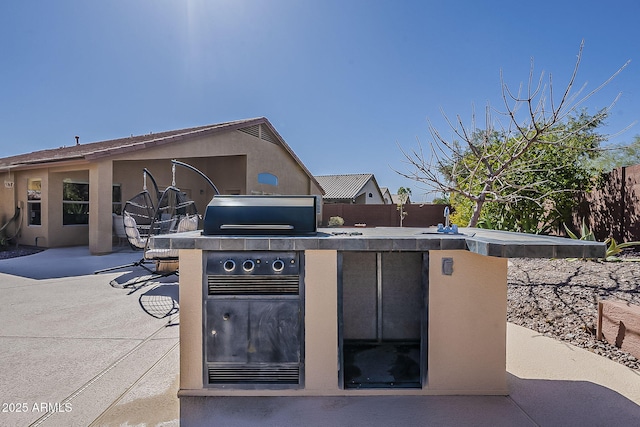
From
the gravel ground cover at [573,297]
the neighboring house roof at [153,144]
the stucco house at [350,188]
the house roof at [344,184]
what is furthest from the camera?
the house roof at [344,184]

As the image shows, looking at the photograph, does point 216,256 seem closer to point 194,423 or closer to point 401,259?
point 194,423

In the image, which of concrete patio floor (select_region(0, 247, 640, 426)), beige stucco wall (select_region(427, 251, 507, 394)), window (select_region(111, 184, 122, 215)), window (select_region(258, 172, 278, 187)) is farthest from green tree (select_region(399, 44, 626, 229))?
window (select_region(111, 184, 122, 215))

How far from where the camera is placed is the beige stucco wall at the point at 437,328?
237 centimetres

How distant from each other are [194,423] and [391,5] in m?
8.90

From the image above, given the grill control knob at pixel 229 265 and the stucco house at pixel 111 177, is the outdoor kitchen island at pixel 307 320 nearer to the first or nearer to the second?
the grill control knob at pixel 229 265

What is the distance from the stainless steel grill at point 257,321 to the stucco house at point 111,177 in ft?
26.9

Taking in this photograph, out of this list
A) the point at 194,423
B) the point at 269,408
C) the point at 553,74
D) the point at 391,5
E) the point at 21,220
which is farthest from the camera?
the point at 21,220

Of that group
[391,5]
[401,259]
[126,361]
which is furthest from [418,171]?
[126,361]

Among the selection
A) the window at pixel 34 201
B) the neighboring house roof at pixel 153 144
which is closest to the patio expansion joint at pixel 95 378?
the neighboring house roof at pixel 153 144

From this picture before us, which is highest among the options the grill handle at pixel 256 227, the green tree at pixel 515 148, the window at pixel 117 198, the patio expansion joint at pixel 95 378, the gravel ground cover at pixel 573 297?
the green tree at pixel 515 148

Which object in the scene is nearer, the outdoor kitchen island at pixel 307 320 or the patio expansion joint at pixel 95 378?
the patio expansion joint at pixel 95 378

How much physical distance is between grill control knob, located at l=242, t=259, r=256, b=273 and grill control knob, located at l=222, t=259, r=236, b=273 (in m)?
0.07

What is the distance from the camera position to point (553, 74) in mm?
5328

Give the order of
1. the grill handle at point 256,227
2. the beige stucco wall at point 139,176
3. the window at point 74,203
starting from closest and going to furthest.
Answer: the grill handle at point 256,227
the beige stucco wall at point 139,176
the window at point 74,203
